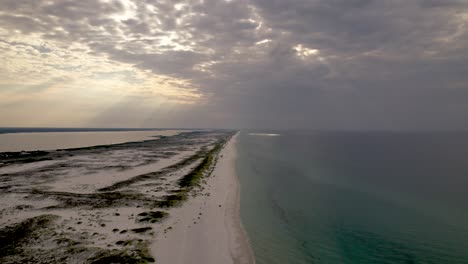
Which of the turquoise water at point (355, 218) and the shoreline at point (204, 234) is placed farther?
the turquoise water at point (355, 218)

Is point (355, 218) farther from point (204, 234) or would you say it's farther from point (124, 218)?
point (124, 218)

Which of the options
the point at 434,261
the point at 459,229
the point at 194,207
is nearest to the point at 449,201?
the point at 459,229

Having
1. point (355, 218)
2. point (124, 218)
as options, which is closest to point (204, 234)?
point (124, 218)

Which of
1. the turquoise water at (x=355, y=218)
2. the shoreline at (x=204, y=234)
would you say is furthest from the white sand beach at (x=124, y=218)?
the turquoise water at (x=355, y=218)

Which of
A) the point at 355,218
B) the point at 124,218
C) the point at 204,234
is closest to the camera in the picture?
the point at 204,234

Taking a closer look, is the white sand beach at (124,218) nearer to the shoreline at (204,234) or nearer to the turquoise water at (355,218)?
the shoreline at (204,234)

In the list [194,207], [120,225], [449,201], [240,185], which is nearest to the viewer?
[120,225]

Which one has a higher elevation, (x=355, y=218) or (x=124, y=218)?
(x=124, y=218)

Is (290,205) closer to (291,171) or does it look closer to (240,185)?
(240,185)

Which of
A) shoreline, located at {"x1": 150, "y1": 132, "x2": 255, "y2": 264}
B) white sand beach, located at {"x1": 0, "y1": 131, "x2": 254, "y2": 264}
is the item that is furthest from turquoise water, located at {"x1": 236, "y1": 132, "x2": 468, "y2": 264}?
white sand beach, located at {"x1": 0, "y1": 131, "x2": 254, "y2": 264}
